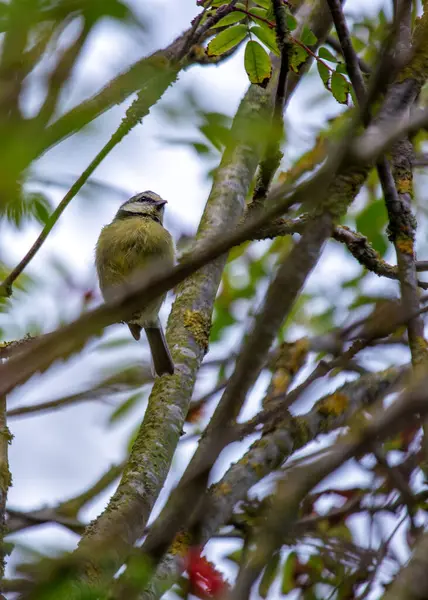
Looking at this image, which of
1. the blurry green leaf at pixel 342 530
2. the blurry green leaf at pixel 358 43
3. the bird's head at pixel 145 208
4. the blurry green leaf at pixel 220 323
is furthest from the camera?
the bird's head at pixel 145 208

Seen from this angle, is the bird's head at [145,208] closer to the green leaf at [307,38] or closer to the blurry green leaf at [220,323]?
the blurry green leaf at [220,323]

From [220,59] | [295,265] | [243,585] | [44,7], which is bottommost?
[243,585]

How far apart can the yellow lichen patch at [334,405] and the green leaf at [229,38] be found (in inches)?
57.6

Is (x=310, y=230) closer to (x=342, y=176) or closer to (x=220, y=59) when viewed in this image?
(x=342, y=176)

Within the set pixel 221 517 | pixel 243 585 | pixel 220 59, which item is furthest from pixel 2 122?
pixel 220 59

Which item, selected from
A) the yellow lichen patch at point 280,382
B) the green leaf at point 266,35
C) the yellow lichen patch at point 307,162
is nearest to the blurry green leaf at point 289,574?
the yellow lichen patch at point 280,382

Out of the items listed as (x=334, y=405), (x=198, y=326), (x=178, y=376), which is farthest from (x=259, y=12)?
(x=334, y=405)

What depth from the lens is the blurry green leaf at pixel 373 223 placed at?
3479 mm

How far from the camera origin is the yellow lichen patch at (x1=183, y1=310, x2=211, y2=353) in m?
3.69

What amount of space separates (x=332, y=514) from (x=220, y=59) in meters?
2.07

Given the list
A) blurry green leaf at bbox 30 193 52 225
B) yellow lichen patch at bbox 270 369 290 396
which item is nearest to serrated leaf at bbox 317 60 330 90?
yellow lichen patch at bbox 270 369 290 396

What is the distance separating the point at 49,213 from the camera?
6.25 ft

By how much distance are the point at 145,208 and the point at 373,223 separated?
227 centimetres

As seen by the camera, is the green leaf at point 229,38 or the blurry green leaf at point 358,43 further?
the blurry green leaf at point 358,43
